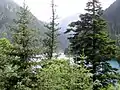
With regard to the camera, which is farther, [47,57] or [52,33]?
[52,33]

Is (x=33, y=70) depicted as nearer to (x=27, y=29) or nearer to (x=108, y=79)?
(x=27, y=29)

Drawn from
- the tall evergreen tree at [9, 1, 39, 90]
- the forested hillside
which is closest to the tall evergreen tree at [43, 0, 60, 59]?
the forested hillside

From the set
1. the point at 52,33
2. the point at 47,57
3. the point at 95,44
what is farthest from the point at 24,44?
the point at 52,33

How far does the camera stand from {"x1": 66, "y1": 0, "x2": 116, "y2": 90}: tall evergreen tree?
2898 centimetres

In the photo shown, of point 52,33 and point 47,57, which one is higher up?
point 52,33

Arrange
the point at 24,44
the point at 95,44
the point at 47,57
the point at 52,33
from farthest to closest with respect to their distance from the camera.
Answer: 1. the point at 52,33
2. the point at 95,44
3. the point at 47,57
4. the point at 24,44

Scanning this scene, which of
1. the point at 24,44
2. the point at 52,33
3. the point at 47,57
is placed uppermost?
the point at 52,33

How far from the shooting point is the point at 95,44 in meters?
29.5

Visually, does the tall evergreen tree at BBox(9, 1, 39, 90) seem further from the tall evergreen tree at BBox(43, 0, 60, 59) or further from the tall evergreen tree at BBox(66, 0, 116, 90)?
the tall evergreen tree at BBox(43, 0, 60, 59)

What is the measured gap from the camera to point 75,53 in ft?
98.7

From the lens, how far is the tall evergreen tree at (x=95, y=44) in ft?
95.1

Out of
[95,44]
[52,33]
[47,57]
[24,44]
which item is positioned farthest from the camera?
[52,33]

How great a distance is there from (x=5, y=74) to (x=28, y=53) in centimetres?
597

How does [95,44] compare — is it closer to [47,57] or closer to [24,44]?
[47,57]
